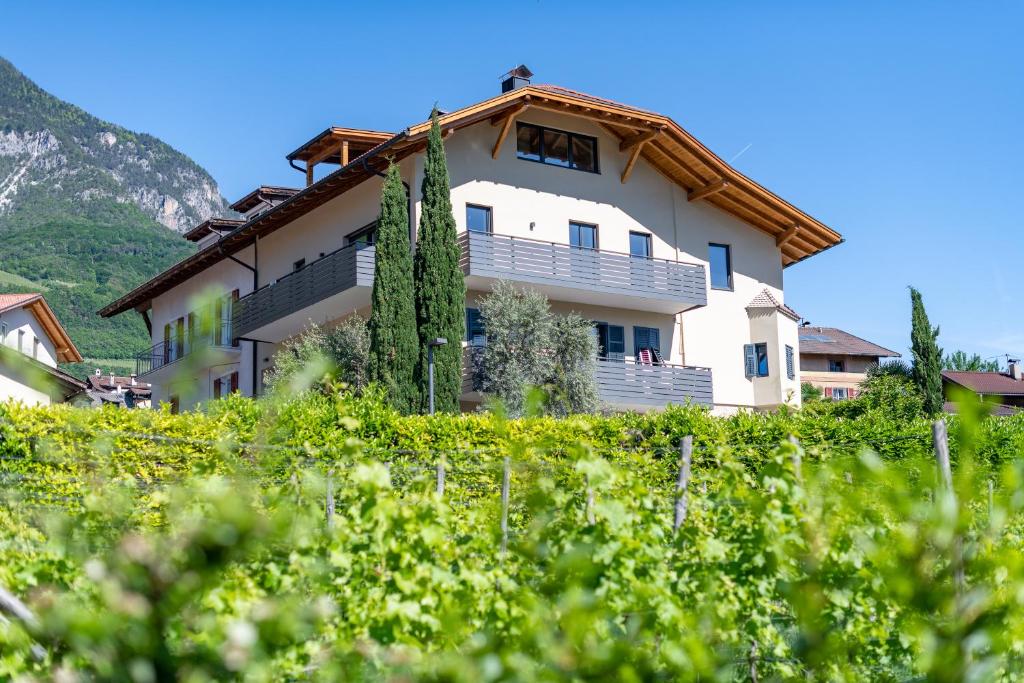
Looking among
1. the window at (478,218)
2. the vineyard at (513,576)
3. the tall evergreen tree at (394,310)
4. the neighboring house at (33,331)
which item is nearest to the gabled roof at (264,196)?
the neighboring house at (33,331)

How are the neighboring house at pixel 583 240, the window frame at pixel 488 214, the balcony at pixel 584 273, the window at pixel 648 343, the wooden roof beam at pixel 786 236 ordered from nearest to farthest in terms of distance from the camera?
the balcony at pixel 584 273
the neighboring house at pixel 583 240
the window frame at pixel 488 214
the window at pixel 648 343
the wooden roof beam at pixel 786 236

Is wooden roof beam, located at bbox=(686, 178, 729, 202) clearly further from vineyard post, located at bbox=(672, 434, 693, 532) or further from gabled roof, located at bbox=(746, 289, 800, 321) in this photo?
vineyard post, located at bbox=(672, 434, 693, 532)

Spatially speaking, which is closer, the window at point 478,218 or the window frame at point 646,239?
the window at point 478,218

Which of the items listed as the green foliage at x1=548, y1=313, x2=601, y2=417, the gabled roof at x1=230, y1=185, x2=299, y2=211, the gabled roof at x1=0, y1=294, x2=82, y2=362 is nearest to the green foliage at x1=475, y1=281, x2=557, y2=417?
the green foliage at x1=548, y1=313, x2=601, y2=417

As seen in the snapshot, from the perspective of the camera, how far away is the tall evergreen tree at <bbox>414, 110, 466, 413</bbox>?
24453 mm

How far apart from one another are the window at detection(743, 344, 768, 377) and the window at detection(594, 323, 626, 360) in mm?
4603

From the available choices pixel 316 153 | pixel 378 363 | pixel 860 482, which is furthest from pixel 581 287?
pixel 860 482

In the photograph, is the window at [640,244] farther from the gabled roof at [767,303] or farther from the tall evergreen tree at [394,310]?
the tall evergreen tree at [394,310]

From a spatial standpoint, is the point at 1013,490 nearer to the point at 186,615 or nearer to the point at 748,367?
the point at 186,615

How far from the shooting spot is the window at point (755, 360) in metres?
33.1

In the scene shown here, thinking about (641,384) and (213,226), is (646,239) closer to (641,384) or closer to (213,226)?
(641,384)

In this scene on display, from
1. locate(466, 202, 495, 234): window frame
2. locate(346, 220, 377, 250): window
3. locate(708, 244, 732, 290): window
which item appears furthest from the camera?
locate(708, 244, 732, 290): window

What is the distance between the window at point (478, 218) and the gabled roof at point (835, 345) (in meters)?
47.0

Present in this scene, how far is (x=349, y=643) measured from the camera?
331cm
